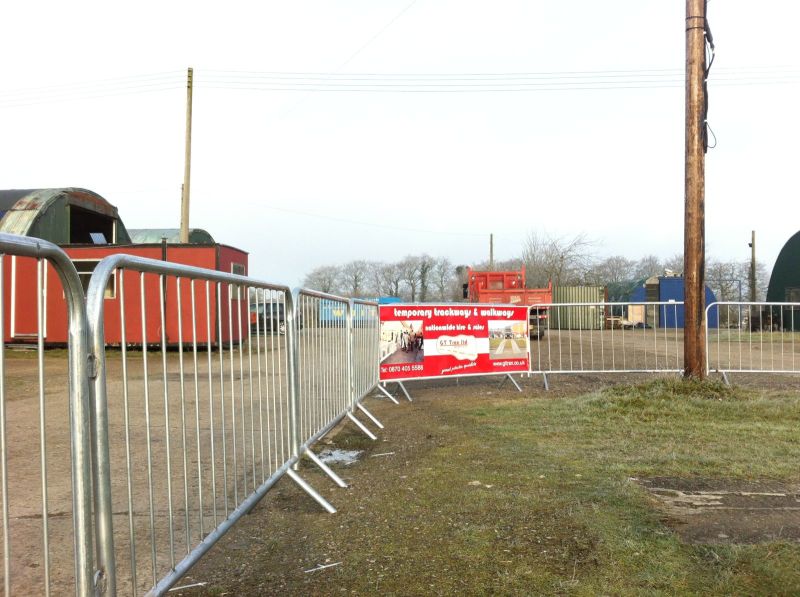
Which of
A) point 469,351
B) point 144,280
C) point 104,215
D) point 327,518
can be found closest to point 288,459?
point 327,518

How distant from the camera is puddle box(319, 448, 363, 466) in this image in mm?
6224

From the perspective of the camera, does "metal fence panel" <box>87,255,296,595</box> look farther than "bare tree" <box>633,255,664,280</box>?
No

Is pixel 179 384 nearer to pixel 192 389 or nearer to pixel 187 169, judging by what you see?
pixel 192 389

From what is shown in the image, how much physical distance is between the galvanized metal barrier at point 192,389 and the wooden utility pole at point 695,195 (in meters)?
5.09

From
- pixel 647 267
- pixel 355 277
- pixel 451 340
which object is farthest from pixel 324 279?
pixel 451 340

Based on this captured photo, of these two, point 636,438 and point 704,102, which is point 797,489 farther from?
point 704,102

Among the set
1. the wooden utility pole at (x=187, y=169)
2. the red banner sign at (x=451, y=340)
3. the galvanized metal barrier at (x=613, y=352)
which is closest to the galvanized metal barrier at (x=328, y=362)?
the red banner sign at (x=451, y=340)

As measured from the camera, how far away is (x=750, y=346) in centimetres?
1209

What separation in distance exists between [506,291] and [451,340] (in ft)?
48.9

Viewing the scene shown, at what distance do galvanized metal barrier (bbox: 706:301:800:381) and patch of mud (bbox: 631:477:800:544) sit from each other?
16.8ft

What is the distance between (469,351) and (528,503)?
234 inches

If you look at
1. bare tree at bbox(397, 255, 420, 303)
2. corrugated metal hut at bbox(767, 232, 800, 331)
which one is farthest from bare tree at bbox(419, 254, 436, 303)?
corrugated metal hut at bbox(767, 232, 800, 331)

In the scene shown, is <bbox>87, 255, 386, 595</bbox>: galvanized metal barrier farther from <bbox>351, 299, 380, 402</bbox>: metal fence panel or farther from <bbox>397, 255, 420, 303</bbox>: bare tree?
<bbox>397, 255, 420, 303</bbox>: bare tree

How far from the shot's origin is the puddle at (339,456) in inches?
245
